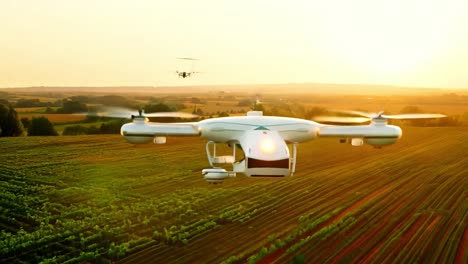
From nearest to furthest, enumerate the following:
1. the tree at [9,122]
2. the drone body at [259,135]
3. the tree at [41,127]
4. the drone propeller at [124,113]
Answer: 1. the drone body at [259,135]
2. the drone propeller at [124,113]
3. the tree at [9,122]
4. the tree at [41,127]

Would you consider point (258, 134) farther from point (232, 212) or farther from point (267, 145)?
point (232, 212)


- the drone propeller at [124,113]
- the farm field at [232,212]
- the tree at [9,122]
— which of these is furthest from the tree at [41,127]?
the drone propeller at [124,113]

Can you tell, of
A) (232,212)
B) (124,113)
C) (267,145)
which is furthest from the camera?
(232,212)

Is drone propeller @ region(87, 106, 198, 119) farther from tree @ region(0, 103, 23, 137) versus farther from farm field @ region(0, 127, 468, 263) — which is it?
tree @ region(0, 103, 23, 137)

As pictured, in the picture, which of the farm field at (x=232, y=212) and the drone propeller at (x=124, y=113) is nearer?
the drone propeller at (x=124, y=113)

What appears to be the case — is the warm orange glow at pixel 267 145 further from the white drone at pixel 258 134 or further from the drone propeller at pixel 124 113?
the drone propeller at pixel 124 113

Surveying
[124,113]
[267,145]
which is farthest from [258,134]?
[124,113]
